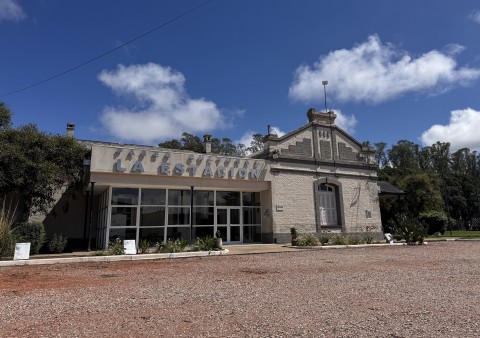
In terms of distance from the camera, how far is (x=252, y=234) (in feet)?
72.0

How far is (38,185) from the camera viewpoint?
52.9 feet

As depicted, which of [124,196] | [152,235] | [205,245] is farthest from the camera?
[152,235]

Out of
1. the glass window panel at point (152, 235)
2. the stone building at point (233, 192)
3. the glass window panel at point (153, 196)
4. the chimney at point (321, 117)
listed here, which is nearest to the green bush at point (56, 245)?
the stone building at point (233, 192)

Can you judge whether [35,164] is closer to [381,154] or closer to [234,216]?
[234,216]

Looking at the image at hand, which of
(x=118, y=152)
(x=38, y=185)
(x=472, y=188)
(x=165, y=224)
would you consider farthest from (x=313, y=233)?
(x=472, y=188)

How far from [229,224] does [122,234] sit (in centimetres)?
614

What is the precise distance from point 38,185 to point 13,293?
10.5 metres

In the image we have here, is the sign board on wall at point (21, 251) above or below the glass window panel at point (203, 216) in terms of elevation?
below

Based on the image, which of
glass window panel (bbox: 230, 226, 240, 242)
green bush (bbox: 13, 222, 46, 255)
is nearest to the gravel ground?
green bush (bbox: 13, 222, 46, 255)

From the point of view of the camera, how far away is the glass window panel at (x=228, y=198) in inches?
816

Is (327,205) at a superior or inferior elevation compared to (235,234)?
superior

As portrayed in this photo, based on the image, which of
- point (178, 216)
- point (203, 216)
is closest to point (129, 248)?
point (178, 216)

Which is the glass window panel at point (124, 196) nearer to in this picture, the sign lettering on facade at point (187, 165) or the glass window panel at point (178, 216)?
the sign lettering on facade at point (187, 165)

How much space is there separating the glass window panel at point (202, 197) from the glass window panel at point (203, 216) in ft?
1.14
